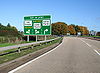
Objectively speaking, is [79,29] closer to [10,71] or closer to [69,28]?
[69,28]

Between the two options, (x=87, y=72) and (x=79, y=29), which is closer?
(x=87, y=72)

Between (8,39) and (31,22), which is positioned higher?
(31,22)

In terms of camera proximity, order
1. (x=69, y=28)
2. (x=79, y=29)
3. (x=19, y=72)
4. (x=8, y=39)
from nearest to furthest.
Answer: (x=19, y=72)
(x=8, y=39)
(x=69, y=28)
(x=79, y=29)

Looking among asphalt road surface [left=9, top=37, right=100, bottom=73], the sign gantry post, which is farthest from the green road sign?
asphalt road surface [left=9, top=37, right=100, bottom=73]

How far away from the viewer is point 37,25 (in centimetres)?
2814

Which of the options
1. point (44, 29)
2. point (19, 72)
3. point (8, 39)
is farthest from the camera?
point (8, 39)

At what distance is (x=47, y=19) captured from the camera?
92.4 ft

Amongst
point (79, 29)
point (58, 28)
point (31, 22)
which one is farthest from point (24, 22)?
point (79, 29)

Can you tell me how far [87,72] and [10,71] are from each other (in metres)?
3.19

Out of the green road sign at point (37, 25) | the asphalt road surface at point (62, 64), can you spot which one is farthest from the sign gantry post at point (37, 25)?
the asphalt road surface at point (62, 64)

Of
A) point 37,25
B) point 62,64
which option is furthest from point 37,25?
point 62,64

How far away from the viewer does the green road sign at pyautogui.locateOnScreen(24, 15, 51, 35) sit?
27734 millimetres

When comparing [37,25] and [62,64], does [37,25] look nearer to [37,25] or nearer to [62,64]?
[37,25]

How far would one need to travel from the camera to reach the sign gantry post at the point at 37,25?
27.7 metres
